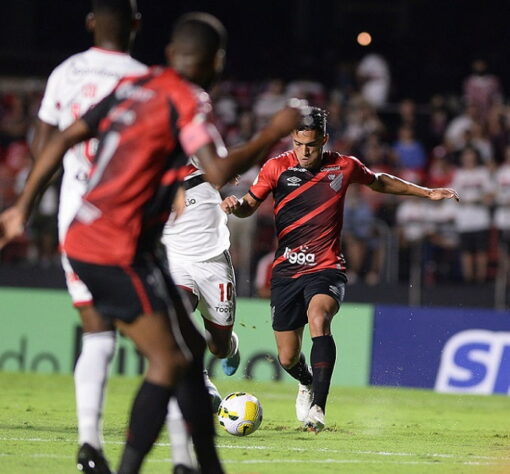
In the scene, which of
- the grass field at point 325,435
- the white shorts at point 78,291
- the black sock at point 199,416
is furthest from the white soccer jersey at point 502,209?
the black sock at point 199,416

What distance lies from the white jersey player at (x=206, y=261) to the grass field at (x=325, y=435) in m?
0.93

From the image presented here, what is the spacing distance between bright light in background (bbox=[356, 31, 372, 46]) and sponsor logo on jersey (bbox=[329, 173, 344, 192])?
15.8 m

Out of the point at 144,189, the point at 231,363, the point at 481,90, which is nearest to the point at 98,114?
the point at 144,189

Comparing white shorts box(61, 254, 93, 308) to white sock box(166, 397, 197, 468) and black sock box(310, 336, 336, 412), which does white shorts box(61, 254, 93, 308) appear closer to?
white sock box(166, 397, 197, 468)

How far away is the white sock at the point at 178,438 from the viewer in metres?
5.93

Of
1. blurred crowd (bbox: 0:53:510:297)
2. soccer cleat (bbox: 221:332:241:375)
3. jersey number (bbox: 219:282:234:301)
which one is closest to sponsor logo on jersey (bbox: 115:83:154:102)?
jersey number (bbox: 219:282:234:301)

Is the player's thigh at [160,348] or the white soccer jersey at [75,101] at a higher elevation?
the white soccer jersey at [75,101]

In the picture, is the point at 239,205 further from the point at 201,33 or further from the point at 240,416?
the point at 201,33

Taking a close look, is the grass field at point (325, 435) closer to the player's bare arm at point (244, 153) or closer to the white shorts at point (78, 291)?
the white shorts at point (78, 291)

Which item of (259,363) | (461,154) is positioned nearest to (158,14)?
(461,154)

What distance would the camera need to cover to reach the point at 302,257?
32.4ft

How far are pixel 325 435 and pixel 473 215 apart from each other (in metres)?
8.23

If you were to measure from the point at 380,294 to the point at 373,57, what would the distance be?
6484 millimetres

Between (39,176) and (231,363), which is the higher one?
(39,176)
